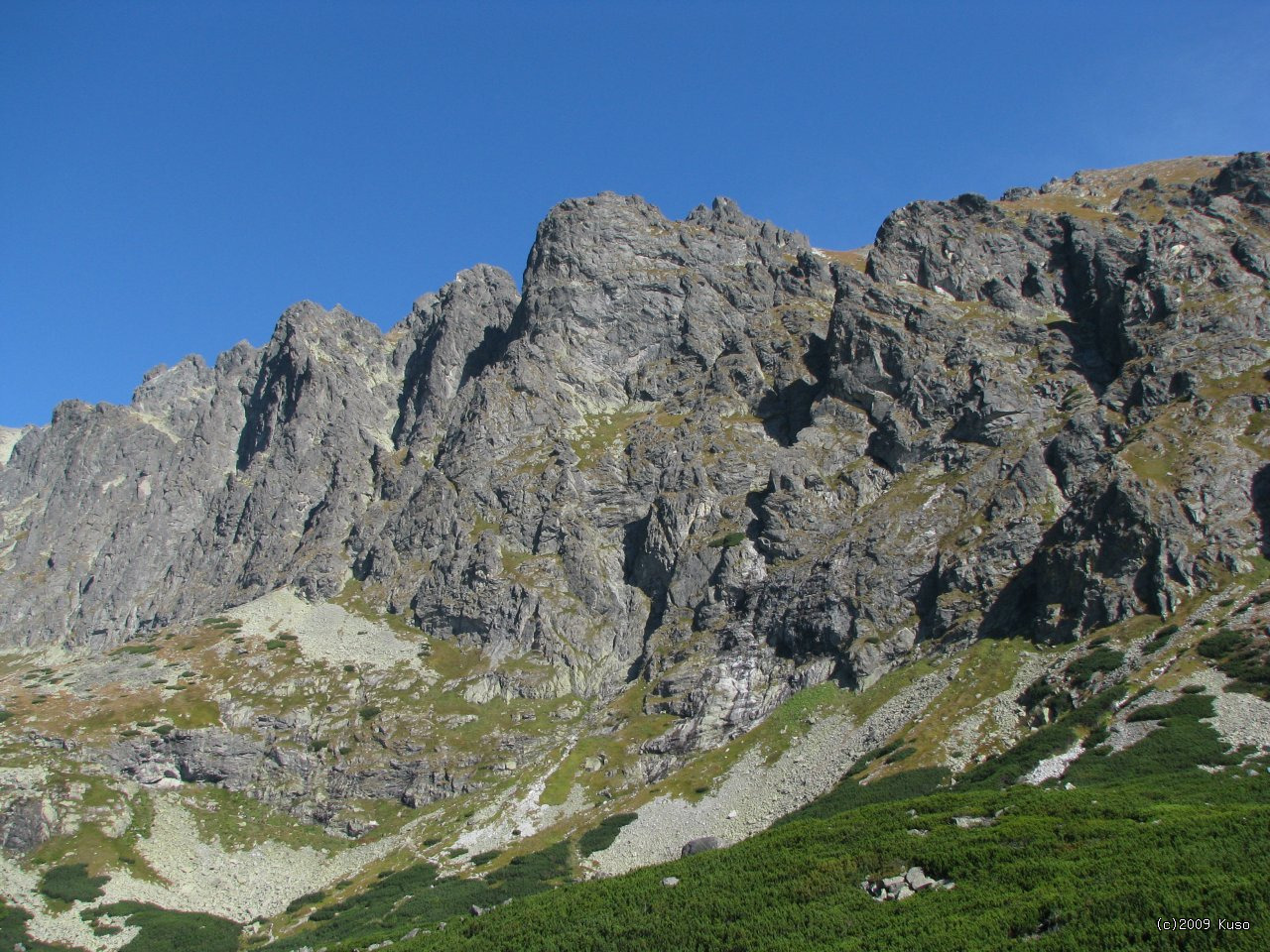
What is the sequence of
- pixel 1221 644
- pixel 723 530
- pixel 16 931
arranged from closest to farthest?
pixel 1221 644
pixel 16 931
pixel 723 530

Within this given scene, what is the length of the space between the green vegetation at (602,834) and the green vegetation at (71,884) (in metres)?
55.8

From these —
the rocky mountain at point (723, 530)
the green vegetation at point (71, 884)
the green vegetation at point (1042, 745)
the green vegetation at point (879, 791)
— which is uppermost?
the rocky mountain at point (723, 530)

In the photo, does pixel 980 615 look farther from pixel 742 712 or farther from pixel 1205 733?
pixel 1205 733

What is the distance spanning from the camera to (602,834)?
8925cm

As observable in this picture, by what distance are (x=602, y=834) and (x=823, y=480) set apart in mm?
72567

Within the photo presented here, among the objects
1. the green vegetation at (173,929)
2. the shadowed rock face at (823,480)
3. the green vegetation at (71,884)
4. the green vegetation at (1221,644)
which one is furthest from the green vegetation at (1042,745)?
the green vegetation at (71,884)

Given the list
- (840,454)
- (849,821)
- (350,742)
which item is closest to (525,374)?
(840,454)

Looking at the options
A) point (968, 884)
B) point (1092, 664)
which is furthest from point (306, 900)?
point (1092, 664)

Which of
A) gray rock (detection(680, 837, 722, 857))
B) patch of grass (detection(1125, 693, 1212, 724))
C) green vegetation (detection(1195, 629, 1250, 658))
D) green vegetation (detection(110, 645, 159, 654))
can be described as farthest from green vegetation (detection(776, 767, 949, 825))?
green vegetation (detection(110, 645, 159, 654))

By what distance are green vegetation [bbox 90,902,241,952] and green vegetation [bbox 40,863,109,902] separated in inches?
134

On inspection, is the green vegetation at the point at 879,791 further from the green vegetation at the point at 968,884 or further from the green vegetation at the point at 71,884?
the green vegetation at the point at 71,884

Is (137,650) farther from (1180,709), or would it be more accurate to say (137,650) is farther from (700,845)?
(1180,709)

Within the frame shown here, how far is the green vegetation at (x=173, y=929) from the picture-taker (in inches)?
3189

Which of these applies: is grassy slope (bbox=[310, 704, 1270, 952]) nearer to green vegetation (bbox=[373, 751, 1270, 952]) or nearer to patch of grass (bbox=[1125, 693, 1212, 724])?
green vegetation (bbox=[373, 751, 1270, 952])
